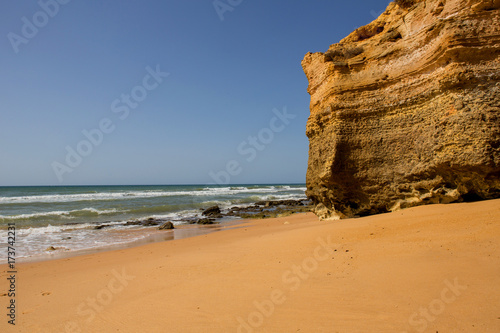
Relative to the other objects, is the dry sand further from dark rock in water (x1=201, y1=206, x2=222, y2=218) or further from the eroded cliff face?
dark rock in water (x1=201, y1=206, x2=222, y2=218)

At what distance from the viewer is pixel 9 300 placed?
190 inches

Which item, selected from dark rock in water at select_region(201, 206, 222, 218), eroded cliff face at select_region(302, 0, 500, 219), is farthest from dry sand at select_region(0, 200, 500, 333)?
dark rock in water at select_region(201, 206, 222, 218)

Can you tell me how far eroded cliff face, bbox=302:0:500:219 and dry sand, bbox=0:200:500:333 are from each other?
123 cm

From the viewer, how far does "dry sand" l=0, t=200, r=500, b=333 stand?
295cm

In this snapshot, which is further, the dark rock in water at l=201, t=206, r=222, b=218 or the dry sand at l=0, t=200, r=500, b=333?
the dark rock in water at l=201, t=206, r=222, b=218

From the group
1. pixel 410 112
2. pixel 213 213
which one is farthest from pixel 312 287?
pixel 213 213

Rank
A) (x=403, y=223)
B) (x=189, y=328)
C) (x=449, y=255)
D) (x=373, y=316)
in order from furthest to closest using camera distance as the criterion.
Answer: (x=403, y=223), (x=449, y=255), (x=189, y=328), (x=373, y=316)

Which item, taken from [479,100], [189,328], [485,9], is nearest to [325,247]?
[189,328]

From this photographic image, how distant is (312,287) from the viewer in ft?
12.6

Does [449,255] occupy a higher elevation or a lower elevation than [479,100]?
lower

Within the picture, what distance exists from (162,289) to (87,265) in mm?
4009

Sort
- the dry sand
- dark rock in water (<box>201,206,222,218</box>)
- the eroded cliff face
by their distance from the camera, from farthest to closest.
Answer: dark rock in water (<box>201,206,222,218</box>) < the eroded cliff face < the dry sand

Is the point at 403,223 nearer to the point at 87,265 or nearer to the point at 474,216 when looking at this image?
the point at 474,216

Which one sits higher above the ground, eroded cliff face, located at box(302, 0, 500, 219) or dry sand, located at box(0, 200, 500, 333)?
eroded cliff face, located at box(302, 0, 500, 219)
